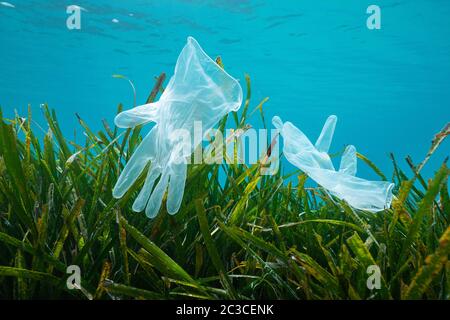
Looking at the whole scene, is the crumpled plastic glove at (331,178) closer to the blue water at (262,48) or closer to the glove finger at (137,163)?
the glove finger at (137,163)

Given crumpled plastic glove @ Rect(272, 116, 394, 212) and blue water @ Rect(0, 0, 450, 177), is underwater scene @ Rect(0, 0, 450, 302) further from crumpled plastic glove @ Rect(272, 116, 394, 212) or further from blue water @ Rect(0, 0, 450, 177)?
blue water @ Rect(0, 0, 450, 177)

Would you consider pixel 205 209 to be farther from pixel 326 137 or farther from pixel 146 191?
pixel 326 137

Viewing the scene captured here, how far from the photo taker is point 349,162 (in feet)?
7.30

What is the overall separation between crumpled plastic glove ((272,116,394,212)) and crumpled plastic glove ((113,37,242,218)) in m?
0.44

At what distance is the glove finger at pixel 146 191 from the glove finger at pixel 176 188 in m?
0.09

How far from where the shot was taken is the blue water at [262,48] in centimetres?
1883

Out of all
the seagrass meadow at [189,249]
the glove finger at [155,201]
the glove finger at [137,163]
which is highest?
the glove finger at [137,163]

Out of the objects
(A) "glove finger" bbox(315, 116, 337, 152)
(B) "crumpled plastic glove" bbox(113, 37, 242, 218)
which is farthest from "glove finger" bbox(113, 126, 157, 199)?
(A) "glove finger" bbox(315, 116, 337, 152)

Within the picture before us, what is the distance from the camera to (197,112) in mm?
1632

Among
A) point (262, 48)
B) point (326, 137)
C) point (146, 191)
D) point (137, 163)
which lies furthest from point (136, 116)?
point (262, 48)

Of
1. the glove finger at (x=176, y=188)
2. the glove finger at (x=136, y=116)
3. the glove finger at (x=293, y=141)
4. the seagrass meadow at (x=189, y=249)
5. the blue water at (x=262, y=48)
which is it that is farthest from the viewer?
the blue water at (x=262, y=48)

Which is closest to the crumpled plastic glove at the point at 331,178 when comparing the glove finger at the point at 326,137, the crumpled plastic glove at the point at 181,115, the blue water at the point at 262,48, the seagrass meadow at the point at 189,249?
the seagrass meadow at the point at 189,249

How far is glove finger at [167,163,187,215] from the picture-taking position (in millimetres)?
1582
